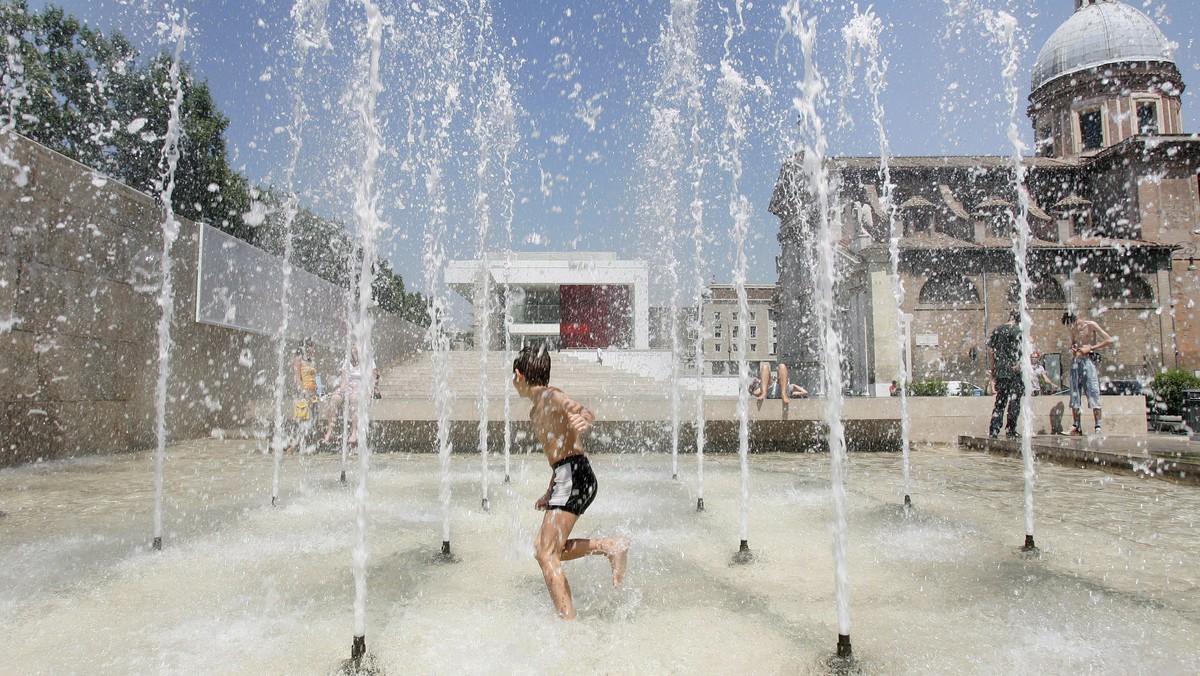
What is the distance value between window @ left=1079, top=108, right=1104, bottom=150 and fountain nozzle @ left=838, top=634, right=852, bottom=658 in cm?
4957

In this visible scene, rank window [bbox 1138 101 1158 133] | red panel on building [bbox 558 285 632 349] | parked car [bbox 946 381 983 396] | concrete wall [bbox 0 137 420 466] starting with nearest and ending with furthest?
1. concrete wall [bbox 0 137 420 466]
2. parked car [bbox 946 381 983 396]
3. window [bbox 1138 101 1158 133]
4. red panel on building [bbox 558 285 632 349]

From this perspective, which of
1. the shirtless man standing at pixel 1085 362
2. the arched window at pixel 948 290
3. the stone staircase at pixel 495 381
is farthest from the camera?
the arched window at pixel 948 290

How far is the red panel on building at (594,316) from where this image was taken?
44.8m

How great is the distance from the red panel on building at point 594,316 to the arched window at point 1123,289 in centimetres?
2552

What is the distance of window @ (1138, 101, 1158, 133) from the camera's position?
39.6 metres

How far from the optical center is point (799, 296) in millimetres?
45562

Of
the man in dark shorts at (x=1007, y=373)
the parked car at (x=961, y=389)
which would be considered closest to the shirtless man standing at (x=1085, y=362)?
the man in dark shorts at (x=1007, y=373)

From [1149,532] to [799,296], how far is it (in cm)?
4285

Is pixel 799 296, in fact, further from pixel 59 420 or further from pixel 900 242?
pixel 59 420

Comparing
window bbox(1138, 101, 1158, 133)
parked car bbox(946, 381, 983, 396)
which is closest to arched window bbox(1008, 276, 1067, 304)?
window bbox(1138, 101, 1158, 133)

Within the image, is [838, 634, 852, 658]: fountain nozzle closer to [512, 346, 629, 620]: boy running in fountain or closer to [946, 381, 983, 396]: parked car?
[512, 346, 629, 620]: boy running in fountain

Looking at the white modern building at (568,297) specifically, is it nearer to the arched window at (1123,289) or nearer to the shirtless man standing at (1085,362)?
the arched window at (1123,289)

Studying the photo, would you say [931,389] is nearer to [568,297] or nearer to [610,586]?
[610,586]

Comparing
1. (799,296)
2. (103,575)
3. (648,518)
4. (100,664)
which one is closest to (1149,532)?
(648,518)
